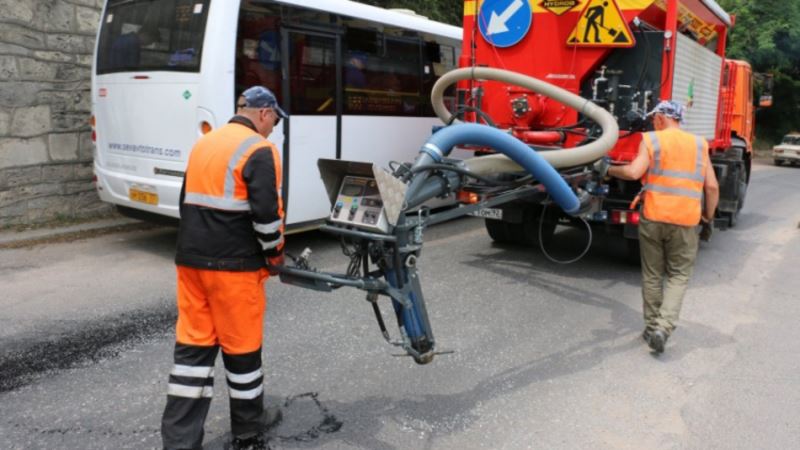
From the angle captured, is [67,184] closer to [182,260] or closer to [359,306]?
[359,306]

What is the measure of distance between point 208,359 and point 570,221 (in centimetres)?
518

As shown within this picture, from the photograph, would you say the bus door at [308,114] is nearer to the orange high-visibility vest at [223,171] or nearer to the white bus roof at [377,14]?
the white bus roof at [377,14]

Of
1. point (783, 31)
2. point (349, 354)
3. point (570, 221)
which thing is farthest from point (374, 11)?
point (783, 31)

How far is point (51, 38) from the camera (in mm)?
8258

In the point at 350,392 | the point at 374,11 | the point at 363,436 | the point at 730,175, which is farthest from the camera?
the point at 730,175

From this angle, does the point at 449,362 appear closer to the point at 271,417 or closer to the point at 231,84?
the point at 271,417

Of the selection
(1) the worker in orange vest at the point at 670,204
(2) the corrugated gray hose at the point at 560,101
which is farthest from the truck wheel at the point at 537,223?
(1) the worker in orange vest at the point at 670,204

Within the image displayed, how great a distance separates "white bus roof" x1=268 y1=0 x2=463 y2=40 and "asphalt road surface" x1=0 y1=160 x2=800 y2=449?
274 cm

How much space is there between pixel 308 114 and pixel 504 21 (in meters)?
2.27

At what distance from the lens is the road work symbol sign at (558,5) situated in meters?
6.36

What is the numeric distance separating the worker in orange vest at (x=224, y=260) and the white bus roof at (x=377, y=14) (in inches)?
164

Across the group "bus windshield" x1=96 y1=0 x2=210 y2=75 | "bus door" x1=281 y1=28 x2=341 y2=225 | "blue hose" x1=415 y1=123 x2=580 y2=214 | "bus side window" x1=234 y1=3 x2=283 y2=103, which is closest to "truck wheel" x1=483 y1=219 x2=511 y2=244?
"bus door" x1=281 y1=28 x2=341 y2=225

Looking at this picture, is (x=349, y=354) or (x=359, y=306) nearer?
(x=349, y=354)

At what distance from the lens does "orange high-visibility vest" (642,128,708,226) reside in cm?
478
